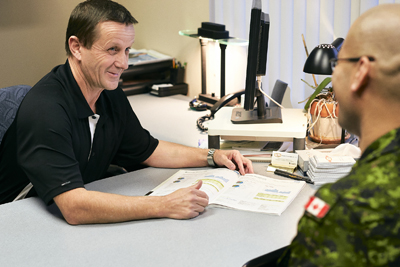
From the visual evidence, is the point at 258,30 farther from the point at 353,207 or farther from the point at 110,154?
the point at 353,207

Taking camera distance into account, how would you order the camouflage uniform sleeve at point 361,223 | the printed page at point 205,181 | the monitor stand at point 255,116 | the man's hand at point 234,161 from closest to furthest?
the camouflage uniform sleeve at point 361,223
the printed page at point 205,181
the man's hand at point 234,161
the monitor stand at point 255,116

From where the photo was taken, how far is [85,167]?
147 centimetres

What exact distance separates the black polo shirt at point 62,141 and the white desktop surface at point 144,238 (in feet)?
0.35

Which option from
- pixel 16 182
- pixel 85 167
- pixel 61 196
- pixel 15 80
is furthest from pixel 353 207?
pixel 15 80

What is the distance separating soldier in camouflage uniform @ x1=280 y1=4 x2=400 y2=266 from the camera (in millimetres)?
568

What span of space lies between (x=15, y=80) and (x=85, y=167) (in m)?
2.31

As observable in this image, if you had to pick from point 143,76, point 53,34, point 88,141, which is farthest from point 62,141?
point 53,34

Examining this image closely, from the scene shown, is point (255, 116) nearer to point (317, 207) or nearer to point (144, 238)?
point (144, 238)

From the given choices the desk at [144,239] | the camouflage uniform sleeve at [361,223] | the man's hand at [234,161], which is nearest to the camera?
the camouflage uniform sleeve at [361,223]

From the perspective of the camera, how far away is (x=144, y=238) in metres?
1.11

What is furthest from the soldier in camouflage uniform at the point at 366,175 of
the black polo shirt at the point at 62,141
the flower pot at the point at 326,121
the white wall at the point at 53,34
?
the white wall at the point at 53,34

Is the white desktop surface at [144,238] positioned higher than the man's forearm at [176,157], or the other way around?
the man's forearm at [176,157]

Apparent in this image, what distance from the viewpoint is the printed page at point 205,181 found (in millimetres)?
1355

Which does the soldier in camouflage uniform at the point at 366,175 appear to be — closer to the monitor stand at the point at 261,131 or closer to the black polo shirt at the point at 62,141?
the black polo shirt at the point at 62,141
